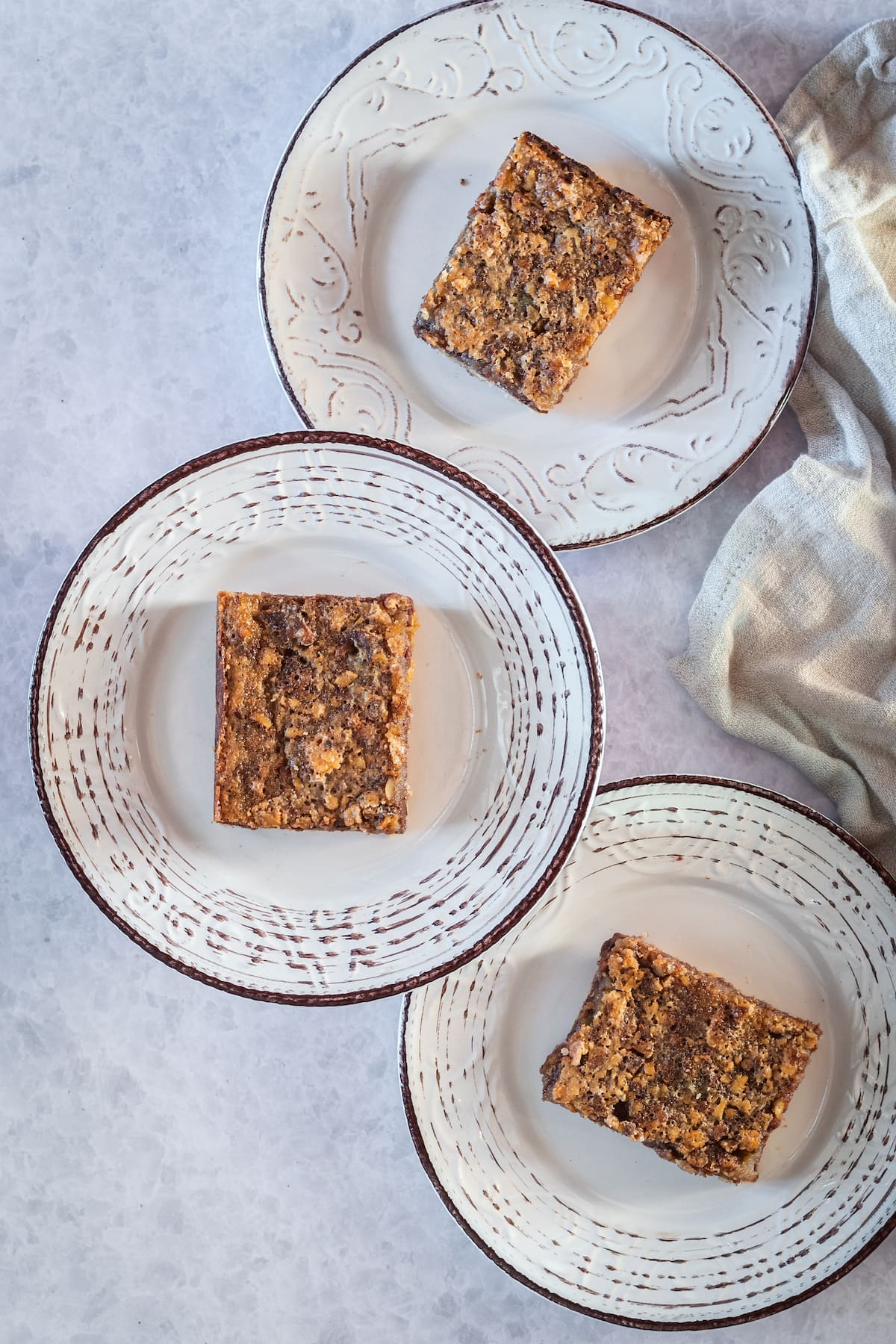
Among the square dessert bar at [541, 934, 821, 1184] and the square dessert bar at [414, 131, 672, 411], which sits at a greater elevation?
the square dessert bar at [414, 131, 672, 411]

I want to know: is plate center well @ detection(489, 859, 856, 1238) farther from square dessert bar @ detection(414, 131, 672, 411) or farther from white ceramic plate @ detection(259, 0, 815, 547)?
square dessert bar @ detection(414, 131, 672, 411)

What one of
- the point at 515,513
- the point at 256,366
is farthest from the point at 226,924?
the point at 256,366

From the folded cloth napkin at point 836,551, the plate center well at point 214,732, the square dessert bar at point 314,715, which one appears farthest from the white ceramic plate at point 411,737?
the folded cloth napkin at point 836,551

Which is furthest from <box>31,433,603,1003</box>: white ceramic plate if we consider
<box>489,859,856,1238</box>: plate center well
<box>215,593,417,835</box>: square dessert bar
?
<box>489,859,856,1238</box>: plate center well

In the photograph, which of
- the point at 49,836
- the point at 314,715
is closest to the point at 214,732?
the point at 314,715

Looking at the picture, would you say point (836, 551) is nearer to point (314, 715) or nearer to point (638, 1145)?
point (314, 715)

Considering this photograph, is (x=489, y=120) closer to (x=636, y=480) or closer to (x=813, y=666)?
(x=636, y=480)
